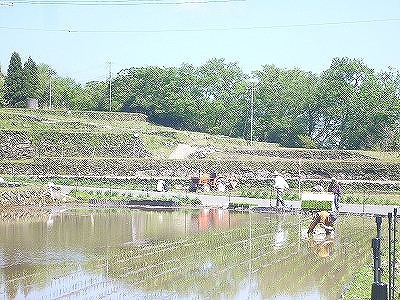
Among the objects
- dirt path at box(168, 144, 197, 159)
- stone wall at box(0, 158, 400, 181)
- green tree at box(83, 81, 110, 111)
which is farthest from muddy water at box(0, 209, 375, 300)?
green tree at box(83, 81, 110, 111)

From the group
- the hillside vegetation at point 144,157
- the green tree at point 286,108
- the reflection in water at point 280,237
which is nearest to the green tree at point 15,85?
the hillside vegetation at point 144,157

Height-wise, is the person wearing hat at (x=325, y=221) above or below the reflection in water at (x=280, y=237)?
above

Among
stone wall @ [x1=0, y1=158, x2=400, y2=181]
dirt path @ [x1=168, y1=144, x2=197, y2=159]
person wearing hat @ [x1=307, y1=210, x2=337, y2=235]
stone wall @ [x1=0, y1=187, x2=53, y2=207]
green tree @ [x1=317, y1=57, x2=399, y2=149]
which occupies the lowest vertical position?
person wearing hat @ [x1=307, y1=210, x2=337, y2=235]

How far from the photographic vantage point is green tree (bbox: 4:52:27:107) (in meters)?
67.4

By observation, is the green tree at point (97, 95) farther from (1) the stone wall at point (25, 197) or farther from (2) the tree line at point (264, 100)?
(1) the stone wall at point (25, 197)

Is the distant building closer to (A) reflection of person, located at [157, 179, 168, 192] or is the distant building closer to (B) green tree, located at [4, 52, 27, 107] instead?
(B) green tree, located at [4, 52, 27, 107]

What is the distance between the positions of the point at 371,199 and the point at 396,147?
24.9 m

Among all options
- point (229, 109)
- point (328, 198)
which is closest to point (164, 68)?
point (229, 109)

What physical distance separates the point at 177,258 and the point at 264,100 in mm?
54450

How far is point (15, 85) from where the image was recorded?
68.0m

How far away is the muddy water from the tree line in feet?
118

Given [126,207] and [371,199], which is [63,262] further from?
[371,199]

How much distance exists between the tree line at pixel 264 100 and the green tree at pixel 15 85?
3.8 inches

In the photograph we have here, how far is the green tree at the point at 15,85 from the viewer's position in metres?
67.4
